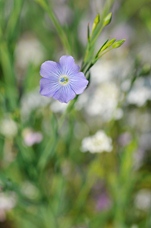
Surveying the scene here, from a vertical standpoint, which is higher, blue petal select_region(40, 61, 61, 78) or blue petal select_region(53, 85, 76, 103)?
blue petal select_region(40, 61, 61, 78)

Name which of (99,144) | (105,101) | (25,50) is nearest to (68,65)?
(99,144)

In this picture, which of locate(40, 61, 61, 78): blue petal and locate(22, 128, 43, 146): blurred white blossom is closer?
locate(40, 61, 61, 78): blue petal

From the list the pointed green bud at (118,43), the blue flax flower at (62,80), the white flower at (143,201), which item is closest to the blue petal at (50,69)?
the blue flax flower at (62,80)

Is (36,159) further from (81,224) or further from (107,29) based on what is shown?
(107,29)

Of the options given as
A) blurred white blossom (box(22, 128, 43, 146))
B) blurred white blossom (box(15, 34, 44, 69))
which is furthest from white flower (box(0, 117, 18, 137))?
blurred white blossom (box(15, 34, 44, 69))

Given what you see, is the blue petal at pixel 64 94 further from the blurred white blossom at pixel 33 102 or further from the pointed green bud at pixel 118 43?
the blurred white blossom at pixel 33 102

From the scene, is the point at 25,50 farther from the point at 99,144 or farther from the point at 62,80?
the point at 62,80

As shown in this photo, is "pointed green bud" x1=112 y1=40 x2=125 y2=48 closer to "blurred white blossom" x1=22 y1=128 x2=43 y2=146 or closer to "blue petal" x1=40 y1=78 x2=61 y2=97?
"blue petal" x1=40 y1=78 x2=61 y2=97
